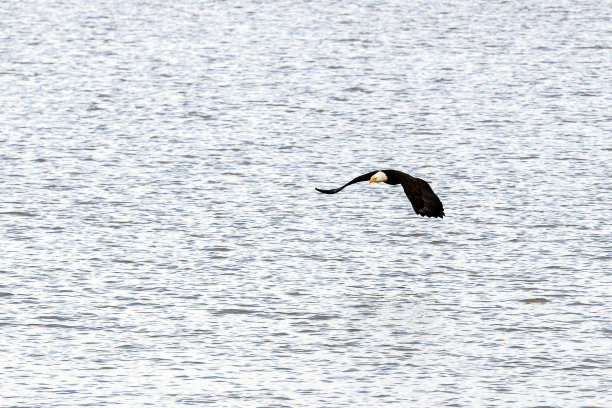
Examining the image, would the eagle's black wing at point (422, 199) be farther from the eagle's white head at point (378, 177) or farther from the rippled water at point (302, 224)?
the rippled water at point (302, 224)

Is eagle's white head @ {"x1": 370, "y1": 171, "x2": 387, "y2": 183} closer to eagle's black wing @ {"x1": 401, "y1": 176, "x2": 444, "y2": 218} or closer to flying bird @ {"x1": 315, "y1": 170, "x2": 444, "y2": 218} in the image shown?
flying bird @ {"x1": 315, "y1": 170, "x2": 444, "y2": 218}

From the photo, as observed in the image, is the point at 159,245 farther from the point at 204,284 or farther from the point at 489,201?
the point at 489,201

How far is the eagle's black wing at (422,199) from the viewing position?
2166 cm

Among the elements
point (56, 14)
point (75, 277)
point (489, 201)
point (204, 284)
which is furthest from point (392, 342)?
point (56, 14)

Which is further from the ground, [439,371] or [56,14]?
[56,14]

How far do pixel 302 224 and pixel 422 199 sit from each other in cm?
670

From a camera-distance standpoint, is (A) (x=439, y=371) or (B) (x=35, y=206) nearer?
(A) (x=439, y=371)

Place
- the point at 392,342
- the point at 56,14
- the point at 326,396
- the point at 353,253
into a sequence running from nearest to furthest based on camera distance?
the point at 326,396 → the point at 392,342 → the point at 353,253 → the point at 56,14

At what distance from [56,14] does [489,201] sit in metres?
37.8

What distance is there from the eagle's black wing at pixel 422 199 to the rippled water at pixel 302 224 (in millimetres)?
1735

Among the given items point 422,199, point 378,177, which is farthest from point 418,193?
point 378,177

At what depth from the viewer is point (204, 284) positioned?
23.9 metres

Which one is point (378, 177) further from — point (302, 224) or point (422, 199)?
point (302, 224)

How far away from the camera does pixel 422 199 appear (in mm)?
21969
